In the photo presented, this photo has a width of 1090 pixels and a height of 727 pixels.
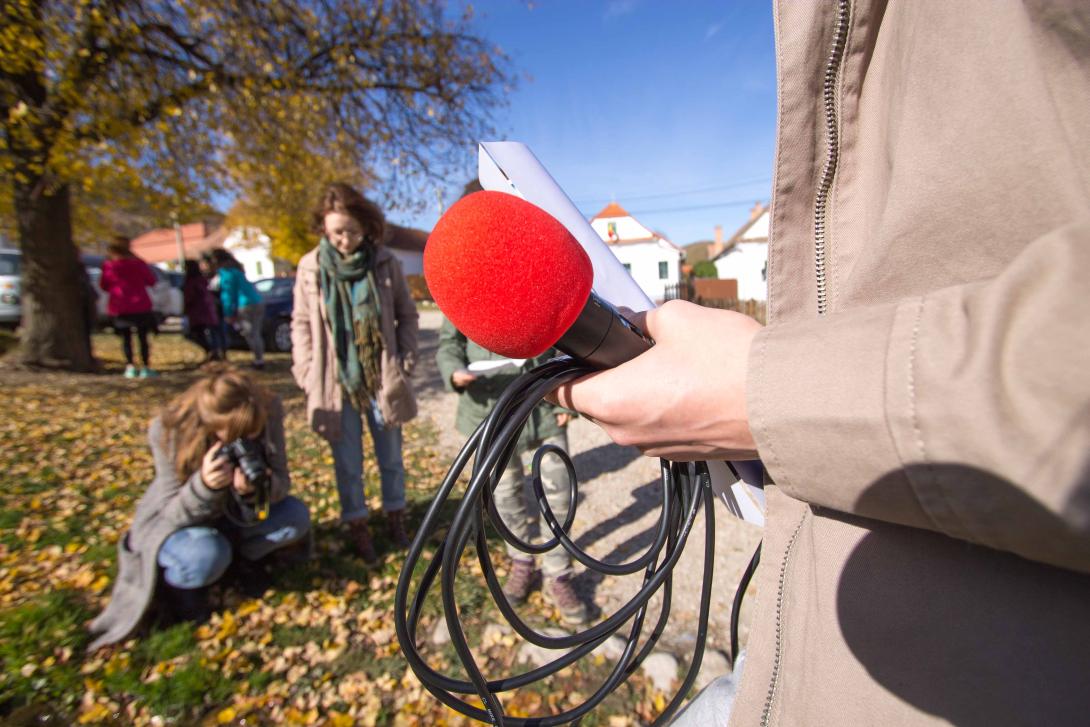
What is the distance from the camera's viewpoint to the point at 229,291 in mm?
8805

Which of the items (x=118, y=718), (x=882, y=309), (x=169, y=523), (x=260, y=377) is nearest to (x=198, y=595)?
(x=169, y=523)

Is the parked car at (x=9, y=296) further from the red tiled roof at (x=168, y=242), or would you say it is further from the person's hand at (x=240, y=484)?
the red tiled roof at (x=168, y=242)

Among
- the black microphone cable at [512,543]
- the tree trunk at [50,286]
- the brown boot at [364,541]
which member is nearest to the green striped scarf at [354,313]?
the brown boot at [364,541]

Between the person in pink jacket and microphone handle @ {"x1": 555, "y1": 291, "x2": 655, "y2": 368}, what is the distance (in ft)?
30.1

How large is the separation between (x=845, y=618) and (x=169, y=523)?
312cm

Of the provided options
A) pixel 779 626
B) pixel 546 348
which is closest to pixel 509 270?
pixel 546 348

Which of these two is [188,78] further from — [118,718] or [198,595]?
[118,718]

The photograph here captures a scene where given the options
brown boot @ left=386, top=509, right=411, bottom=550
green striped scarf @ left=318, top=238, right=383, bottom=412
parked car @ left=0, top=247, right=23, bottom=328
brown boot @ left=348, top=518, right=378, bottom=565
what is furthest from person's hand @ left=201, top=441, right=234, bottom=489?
parked car @ left=0, top=247, right=23, bottom=328

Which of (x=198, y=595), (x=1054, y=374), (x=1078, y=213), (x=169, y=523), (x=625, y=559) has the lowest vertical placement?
(x=625, y=559)

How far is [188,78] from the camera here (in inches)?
278

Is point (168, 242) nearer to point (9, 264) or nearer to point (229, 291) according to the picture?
point (9, 264)

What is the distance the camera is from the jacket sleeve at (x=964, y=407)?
416 mm

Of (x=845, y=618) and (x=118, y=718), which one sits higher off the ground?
(x=845, y=618)

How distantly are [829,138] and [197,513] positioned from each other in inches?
124
